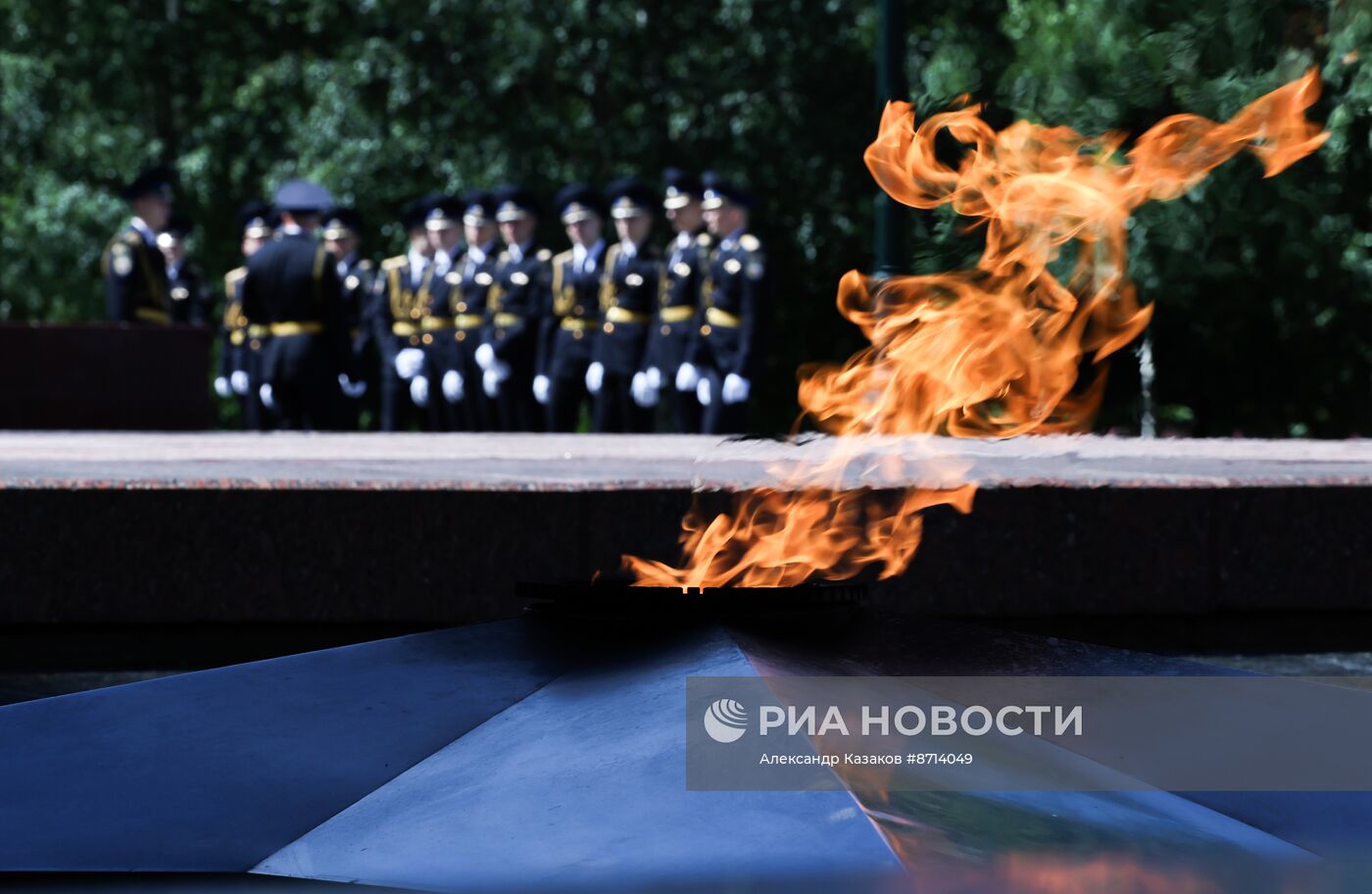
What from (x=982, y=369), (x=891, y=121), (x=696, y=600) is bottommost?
(x=696, y=600)

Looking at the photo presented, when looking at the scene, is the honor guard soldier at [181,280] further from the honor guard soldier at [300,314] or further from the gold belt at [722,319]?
the gold belt at [722,319]

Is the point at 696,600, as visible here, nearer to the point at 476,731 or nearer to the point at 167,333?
the point at 476,731

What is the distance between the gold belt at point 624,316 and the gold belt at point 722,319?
1154 mm

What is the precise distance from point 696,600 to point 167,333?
9.27m

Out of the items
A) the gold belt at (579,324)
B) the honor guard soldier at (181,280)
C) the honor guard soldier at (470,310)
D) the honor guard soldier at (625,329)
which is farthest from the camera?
the honor guard soldier at (181,280)

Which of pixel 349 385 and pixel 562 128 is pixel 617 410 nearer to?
pixel 349 385

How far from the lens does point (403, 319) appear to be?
Answer: 14.8 metres

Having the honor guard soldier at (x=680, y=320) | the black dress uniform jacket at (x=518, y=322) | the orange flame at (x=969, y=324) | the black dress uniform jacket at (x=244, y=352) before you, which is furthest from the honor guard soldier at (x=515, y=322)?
the orange flame at (x=969, y=324)

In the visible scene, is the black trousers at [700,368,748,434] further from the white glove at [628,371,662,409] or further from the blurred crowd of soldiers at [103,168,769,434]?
the white glove at [628,371,662,409]

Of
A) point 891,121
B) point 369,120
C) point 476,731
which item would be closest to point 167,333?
point 369,120

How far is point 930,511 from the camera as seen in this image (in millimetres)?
4727

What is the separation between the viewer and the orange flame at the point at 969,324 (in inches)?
140

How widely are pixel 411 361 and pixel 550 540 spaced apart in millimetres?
9896

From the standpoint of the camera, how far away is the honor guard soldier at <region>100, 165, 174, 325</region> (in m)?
13.0
